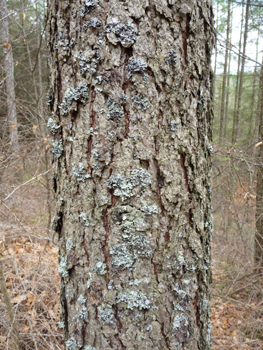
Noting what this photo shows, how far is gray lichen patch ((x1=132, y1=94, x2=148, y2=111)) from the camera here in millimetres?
867

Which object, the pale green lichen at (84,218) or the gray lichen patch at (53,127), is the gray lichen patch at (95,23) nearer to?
the gray lichen patch at (53,127)

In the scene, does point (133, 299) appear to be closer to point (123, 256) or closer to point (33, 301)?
point (123, 256)

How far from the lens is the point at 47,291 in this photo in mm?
3295

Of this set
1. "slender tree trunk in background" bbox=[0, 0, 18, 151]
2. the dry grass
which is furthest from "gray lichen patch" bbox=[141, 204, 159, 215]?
"slender tree trunk in background" bbox=[0, 0, 18, 151]

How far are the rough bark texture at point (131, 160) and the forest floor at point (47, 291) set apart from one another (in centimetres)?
198

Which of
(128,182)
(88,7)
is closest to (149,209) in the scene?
(128,182)

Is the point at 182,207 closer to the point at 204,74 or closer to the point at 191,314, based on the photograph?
the point at 191,314

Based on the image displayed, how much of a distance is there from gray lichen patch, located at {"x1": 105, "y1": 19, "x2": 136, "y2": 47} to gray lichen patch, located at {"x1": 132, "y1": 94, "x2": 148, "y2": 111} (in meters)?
0.18

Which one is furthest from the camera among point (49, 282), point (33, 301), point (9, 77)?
point (9, 77)

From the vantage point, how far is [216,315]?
4211 millimetres

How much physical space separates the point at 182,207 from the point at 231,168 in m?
4.29

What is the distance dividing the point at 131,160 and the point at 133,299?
520mm

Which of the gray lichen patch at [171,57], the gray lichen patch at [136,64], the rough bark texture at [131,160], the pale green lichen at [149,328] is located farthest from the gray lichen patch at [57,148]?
the pale green lichen at [149,328]

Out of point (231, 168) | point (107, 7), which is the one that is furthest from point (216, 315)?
point (107, 7)
